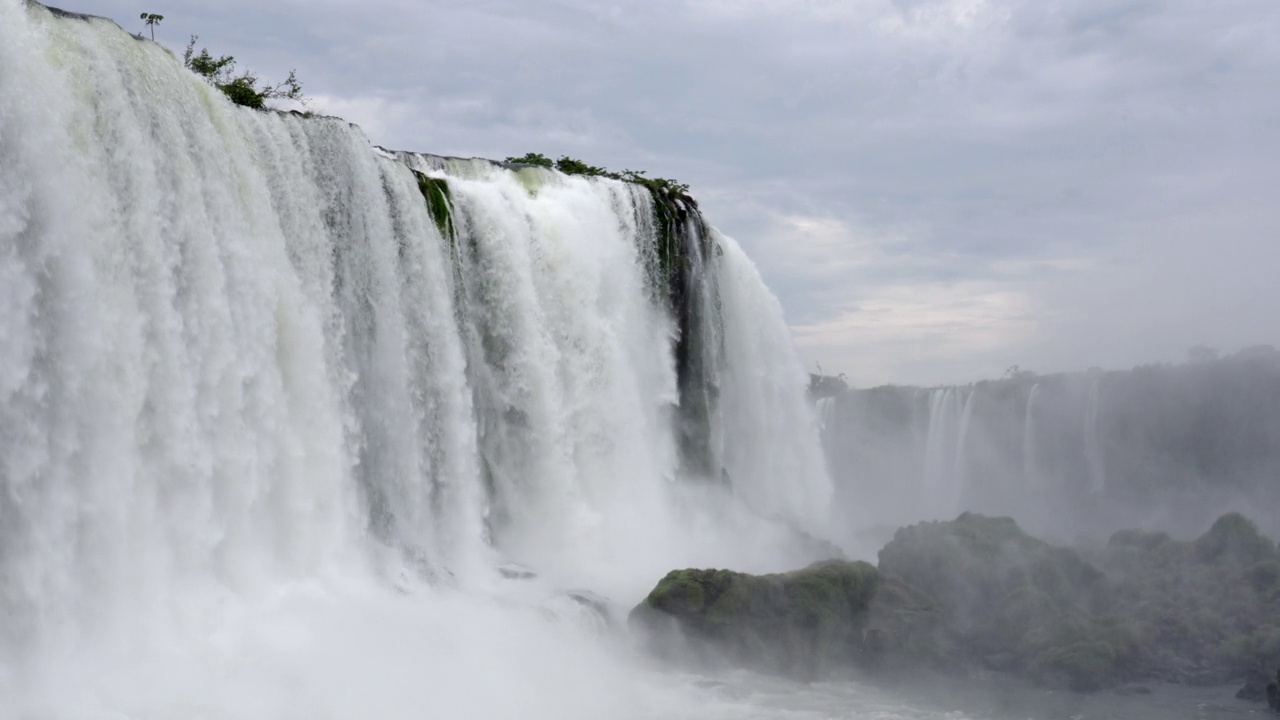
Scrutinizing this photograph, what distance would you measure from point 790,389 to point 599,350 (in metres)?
8.22

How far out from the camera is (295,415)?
46.0 ft

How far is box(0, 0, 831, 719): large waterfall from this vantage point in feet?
35.3

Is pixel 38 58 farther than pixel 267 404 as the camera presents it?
No

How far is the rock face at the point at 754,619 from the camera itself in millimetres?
16062

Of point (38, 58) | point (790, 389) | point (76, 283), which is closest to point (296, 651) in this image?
point (76, 283)

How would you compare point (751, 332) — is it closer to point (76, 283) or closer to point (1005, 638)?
point (1005, 638)

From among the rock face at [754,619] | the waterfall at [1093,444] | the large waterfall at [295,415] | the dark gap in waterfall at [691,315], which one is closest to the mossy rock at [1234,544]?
the large waterfall at [295,415]

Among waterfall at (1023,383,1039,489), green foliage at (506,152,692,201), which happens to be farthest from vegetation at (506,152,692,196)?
waterfall at (1023,383,1039,489)

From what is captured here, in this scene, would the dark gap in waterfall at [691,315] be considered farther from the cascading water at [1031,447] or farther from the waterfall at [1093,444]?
the waterfall at [1093,444]

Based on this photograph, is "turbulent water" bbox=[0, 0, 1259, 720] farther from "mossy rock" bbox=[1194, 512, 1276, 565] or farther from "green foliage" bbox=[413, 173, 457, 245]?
"mossy rock" bbox=[1194, 512, 1276, 565]

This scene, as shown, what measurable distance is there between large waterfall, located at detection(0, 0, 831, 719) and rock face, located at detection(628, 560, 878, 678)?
3.32ft

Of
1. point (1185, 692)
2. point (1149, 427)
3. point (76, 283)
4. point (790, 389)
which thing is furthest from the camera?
point (1149, 427)

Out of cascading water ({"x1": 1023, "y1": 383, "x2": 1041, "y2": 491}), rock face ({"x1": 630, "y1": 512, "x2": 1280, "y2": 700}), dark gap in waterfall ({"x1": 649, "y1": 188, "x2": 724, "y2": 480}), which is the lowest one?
rock face ({"x1": 630, "y1": 512, "x2": 1280, "y2": 700})

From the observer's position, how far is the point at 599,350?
2008 cm
